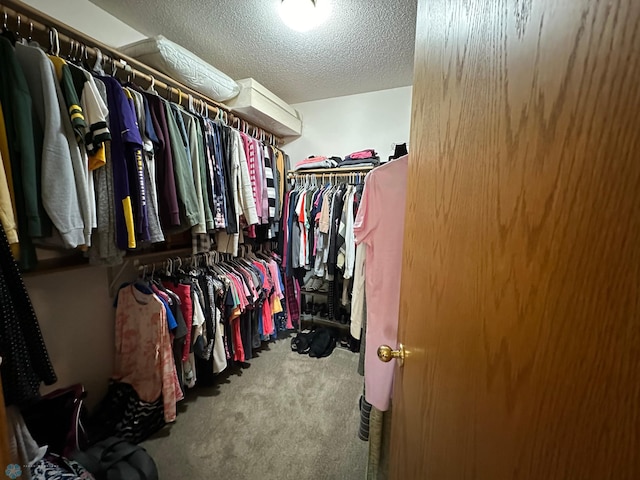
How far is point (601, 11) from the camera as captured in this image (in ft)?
0.80

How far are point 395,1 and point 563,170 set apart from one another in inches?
64.2

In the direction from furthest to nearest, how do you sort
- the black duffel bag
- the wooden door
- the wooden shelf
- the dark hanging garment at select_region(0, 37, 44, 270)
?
the wooden shelf
the black duffel bag
the dark hanging garment at select_region(0, 37, 44, 270)
the wooden door

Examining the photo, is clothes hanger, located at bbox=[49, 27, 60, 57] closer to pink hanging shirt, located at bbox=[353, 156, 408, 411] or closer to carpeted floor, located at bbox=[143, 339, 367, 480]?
pink hanging shirt, located at bbox=[353, 156, 408, 411]

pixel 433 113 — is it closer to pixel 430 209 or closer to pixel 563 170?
pixel 430 209

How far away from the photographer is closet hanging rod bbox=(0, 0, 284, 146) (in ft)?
3.13

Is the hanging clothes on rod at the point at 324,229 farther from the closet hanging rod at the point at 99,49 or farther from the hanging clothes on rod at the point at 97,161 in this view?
the closet hanging rod at the point at 99,49

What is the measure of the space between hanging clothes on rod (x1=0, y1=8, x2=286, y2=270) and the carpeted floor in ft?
3.61

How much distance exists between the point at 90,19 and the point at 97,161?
3.57 feet

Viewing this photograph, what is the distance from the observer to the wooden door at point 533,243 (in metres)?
0.23

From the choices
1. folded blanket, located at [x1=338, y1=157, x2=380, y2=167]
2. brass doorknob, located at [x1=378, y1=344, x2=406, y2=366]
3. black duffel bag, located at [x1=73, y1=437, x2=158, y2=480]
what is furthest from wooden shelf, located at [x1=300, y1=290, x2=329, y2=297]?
brass doorknob, located at [x1=378, y1=344, x2=406, y2=366]

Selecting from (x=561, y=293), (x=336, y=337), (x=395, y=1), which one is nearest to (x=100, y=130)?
(x=561, y=293)

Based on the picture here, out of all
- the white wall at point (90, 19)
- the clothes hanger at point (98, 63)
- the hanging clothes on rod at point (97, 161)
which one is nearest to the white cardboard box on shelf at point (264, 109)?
the hanging clothes on rod at point (97, 161)

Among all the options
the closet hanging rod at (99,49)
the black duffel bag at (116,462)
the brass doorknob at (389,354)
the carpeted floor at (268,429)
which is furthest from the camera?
the carpeted floor at (268,429)

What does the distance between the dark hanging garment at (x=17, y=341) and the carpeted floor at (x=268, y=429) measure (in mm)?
821
